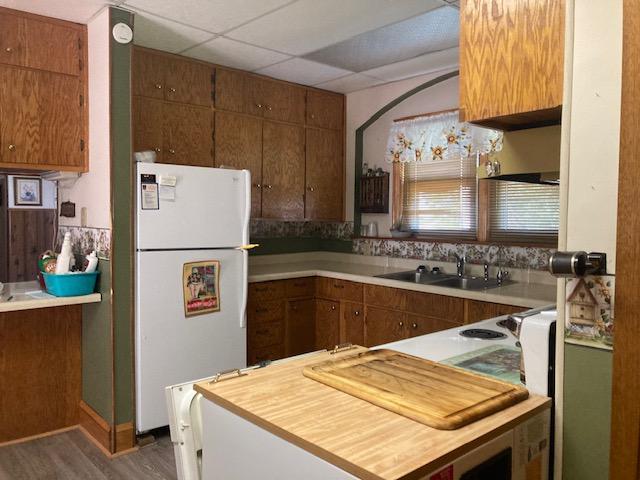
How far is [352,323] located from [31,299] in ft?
7.27

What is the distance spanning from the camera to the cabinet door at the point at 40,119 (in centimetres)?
274

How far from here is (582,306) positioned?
3.79 feet

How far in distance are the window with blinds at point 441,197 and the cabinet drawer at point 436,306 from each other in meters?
0.85

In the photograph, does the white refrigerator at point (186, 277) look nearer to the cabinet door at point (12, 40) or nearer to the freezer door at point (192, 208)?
the freezer door at point (192, 208)

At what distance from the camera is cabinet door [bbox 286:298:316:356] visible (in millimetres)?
4055

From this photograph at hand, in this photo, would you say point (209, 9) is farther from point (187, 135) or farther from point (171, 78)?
point (187, 135)

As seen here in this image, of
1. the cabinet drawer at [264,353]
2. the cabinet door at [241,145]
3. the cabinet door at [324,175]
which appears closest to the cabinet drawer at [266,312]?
the cabinet drawer at [264,353]

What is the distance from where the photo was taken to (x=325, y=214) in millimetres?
4645

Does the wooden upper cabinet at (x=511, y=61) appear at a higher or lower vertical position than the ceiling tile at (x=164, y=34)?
lower

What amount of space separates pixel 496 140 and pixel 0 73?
308 centimetres

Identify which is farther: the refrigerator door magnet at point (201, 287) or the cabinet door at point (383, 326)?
the cabinet door at point (383, 326)

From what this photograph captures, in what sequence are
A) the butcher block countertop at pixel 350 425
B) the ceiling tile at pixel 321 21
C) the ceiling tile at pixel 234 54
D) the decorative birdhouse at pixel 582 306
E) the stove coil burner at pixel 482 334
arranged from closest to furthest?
the butcher block countertop at pixel 350 425 → the decorative birdhouse at pixel 582 306 → the stove coil burner at pixel 482 334 → the ceiling tile at pixel 321 21 → the ceiling tile at pixel 234 54

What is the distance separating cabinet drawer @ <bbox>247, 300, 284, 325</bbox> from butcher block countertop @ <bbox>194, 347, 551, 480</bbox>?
2.39 meters

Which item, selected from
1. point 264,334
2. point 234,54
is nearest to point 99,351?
point 264,334
